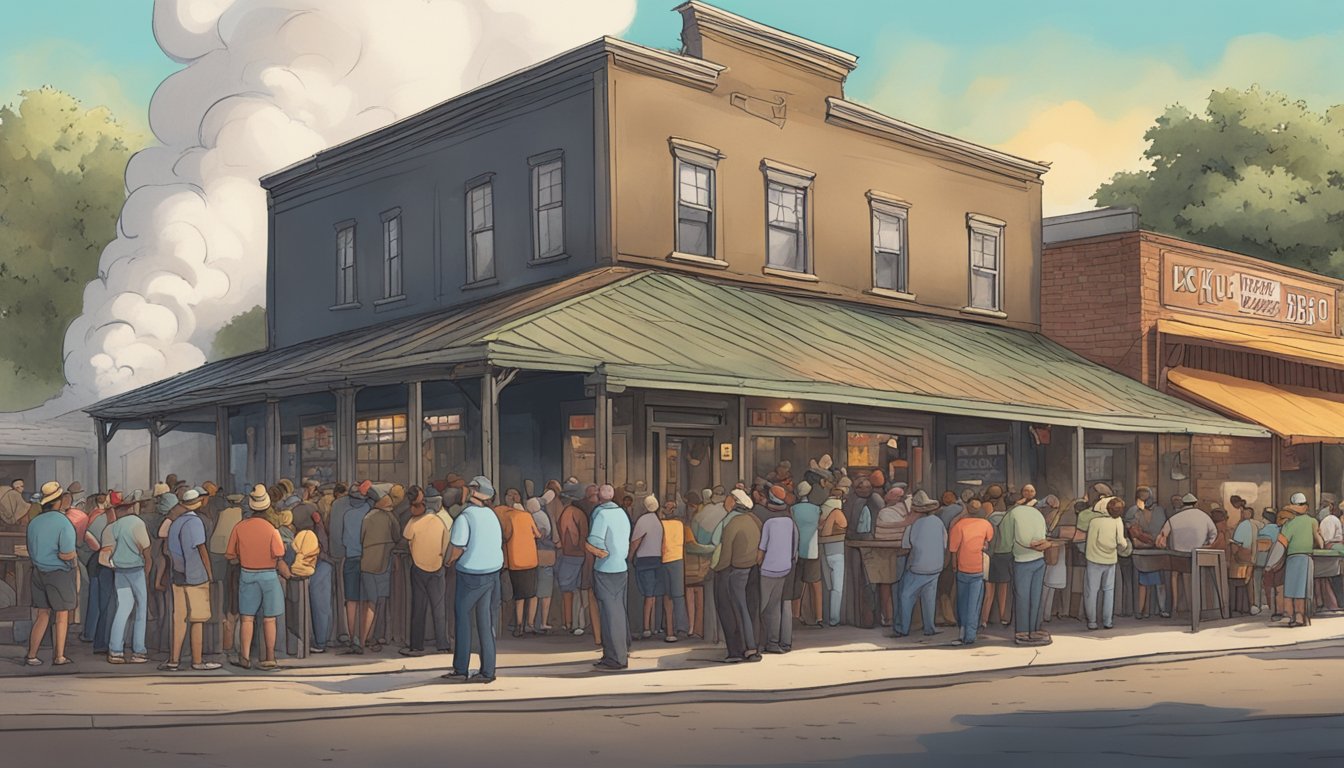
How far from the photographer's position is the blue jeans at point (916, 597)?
58.7ft

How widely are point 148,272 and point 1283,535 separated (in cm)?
6170

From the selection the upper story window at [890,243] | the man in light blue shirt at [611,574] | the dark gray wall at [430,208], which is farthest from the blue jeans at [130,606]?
the upper story window at [890,243]

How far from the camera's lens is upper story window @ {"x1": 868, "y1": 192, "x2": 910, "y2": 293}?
1081 inches

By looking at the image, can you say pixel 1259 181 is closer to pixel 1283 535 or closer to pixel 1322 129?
pixel 1322 129

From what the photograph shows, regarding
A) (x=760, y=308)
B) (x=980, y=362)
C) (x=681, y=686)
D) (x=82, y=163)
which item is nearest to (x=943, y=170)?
(x=980, y=362)

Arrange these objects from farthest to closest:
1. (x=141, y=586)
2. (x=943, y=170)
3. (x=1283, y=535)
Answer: (x=943, y=170) < (x=1283, y=535) < (x=141, y=586)

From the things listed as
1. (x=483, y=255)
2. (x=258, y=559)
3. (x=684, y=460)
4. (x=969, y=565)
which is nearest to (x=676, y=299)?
(x=684, y=460)

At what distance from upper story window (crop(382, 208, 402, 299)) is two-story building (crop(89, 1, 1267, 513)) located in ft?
0.20

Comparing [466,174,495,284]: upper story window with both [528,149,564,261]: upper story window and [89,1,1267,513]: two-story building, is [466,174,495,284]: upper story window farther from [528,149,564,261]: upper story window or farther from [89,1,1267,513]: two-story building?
[528,149,564,261]: upper story window

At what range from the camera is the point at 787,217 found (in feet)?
85.1

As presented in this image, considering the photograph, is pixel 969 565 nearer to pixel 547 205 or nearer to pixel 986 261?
pixel 547 205

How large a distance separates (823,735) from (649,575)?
6.67 meters

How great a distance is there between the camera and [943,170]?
28906 mm

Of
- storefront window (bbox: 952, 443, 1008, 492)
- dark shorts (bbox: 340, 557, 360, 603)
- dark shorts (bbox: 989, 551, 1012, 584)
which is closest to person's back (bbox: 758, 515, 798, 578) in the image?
dark shorts (bbox: 989, 551, 1012, 584)
